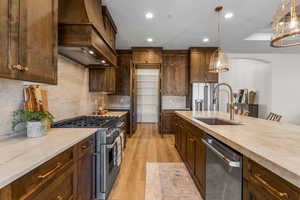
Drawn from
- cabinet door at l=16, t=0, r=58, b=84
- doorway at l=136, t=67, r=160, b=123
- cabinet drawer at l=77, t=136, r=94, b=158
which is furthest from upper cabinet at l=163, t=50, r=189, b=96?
cabinet door at l=16, t=0, r=58, b=84

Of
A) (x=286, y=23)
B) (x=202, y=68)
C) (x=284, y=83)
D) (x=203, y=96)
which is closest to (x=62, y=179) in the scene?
(x=286, y=23)

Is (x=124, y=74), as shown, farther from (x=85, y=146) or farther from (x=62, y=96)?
(x=85, y=146)

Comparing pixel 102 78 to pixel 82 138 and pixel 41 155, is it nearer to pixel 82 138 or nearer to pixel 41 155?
pixel 82 138

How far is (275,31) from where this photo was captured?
5.03 feet

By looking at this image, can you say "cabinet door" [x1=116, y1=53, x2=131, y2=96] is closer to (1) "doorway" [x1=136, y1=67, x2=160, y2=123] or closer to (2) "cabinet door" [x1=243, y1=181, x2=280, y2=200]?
(1) "doorway" [x1=136, y1=67, x2=160, y2=123]

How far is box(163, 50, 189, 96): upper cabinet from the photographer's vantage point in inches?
196

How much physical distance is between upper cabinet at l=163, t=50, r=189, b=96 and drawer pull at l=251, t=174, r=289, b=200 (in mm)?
4138

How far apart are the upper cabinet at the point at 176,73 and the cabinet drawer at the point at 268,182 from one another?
13.4 ft

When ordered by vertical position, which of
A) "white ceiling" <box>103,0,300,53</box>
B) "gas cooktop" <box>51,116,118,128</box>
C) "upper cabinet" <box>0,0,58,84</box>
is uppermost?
"white ceiling" <box>103,0,300,53</box>

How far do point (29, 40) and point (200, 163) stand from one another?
6.68 feet

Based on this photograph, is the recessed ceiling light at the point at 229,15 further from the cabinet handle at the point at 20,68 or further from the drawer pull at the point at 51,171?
the drawer pull at the point at 51,171

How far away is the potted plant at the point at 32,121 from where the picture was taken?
1.29 metres

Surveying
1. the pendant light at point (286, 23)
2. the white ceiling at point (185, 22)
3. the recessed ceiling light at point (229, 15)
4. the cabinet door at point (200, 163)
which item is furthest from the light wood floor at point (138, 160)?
the recessed ceiling light at point (229, 15)

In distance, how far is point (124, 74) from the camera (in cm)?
497
